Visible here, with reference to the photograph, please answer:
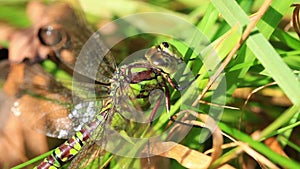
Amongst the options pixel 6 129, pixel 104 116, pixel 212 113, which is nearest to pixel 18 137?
pixel 6 129

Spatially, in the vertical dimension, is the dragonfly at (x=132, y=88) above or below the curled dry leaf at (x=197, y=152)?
above

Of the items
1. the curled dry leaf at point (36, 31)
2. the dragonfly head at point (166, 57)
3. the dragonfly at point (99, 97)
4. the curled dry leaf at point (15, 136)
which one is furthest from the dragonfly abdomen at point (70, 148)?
the curled dry leaf at point (36, 31)

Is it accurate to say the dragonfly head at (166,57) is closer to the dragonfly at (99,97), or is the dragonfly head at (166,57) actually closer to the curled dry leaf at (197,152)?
the dragonfly at (99,97)

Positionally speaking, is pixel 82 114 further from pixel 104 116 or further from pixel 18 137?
pixel 18 137

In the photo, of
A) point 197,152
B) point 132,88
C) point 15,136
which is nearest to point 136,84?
point 132,88

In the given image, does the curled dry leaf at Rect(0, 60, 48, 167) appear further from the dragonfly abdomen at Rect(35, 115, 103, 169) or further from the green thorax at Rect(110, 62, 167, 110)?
the green thorax at Rect(110, 62, 167, 110)

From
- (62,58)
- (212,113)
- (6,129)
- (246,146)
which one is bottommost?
(246,146)

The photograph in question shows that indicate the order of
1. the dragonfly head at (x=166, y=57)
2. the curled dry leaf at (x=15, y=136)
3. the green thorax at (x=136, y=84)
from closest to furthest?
the dragonfly head at (x=166, y=57), the green thorax at (x=136, y=84), the curled dry leaf at (x=15, y=136)

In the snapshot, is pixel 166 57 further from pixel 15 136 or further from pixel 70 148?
pixel 15 136
